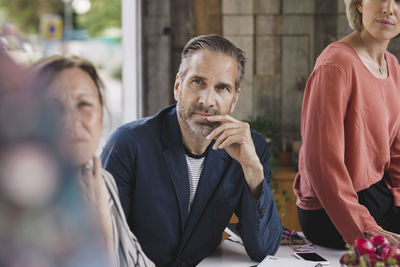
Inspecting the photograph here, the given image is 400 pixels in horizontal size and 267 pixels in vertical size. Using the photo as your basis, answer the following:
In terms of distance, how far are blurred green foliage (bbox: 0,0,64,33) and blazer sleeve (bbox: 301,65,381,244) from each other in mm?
1192

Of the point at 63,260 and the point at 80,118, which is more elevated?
the point at 80,118

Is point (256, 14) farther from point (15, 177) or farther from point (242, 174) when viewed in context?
point (15, 177)

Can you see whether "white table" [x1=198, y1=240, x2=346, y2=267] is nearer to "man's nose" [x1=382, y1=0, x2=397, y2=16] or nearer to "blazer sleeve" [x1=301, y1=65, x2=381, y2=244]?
"blazer sleeve" [x1=301, y1=65, x2=381, y2=244]

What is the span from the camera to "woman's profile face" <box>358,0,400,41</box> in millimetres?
1737

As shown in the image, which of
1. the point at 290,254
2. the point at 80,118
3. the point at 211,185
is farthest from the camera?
the point at 290,254

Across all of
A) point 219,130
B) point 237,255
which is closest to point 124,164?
point 219,130

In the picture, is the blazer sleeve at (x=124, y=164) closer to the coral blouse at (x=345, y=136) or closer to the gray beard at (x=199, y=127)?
the gray beard at (x=199, y=127)

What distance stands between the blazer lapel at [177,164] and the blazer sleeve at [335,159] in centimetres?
51

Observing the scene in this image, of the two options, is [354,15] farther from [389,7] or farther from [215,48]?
[215,48]

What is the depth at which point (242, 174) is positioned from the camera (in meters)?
1.55

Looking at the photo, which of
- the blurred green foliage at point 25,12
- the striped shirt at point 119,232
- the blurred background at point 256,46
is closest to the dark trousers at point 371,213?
the striped shirt at point 119,232

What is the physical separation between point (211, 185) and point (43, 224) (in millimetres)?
911

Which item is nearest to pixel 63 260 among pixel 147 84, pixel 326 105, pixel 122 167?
pixel 122 167

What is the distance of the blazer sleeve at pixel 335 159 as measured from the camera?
1651 mm
